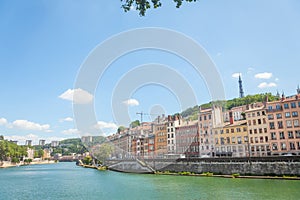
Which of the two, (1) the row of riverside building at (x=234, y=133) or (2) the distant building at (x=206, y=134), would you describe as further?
(2) the distant building at (x=206, y=134)

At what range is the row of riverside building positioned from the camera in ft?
109

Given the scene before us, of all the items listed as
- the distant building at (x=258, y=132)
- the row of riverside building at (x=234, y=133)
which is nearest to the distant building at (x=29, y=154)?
the row of riverside building at (x=234, y=133)

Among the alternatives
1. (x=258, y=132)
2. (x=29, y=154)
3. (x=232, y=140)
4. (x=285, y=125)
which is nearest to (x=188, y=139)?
(x=232, y=140)

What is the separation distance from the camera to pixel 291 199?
15.5 m

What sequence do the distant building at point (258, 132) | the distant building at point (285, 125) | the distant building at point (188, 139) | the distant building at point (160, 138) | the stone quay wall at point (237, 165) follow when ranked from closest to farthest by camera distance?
the stone quay wall at point (237, 165), the distant building at point (285, 125), the distant building at point (258, 132), the distant building at point (188, 139), the distant building at point (160, 138)

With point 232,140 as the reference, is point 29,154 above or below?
below

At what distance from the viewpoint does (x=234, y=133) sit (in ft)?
126

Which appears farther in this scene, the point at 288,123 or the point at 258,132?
the point at 258,132

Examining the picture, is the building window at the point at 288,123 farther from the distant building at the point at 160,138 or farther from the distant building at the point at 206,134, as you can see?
the distant building at the point at 160,138

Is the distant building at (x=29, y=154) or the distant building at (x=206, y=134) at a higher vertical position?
the distant building at (x=206, y=134)

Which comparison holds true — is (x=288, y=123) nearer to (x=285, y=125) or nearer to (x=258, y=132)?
(x=285, y=125)

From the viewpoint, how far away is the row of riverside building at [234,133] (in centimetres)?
3331

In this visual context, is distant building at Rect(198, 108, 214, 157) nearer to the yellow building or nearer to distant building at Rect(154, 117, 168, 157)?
the yellow building

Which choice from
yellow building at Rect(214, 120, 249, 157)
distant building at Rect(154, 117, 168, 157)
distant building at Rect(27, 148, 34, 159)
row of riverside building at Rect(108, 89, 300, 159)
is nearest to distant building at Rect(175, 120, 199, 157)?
row of riverside building at Rect(108, 89, 300, 159)
